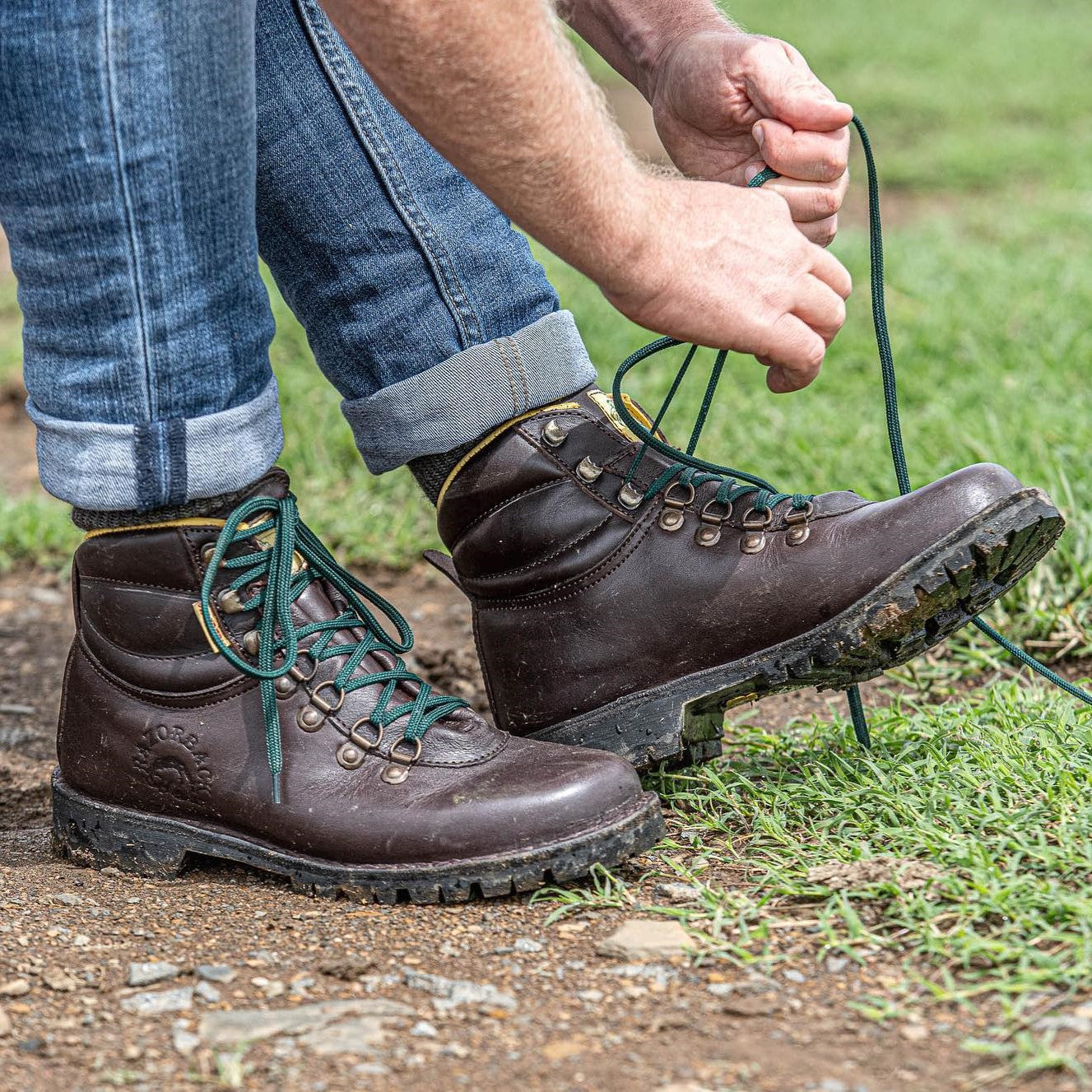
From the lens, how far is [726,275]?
4.28 feet

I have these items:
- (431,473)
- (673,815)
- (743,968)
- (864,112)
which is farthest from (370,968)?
(864,112)

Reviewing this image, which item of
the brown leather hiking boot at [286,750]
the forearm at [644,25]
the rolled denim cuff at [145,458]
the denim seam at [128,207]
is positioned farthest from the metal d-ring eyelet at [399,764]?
the forearm at [644,25]

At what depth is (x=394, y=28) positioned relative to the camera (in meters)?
1.14

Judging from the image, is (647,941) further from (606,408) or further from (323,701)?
(606,408)

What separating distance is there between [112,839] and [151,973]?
0.32m

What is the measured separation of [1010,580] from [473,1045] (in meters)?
0.83

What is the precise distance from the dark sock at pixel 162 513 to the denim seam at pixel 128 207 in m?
0.13

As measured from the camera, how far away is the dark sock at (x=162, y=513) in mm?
1449

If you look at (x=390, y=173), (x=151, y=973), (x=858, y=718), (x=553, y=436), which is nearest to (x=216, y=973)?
(x=151, y=973)

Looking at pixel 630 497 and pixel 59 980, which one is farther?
pixel 630 497

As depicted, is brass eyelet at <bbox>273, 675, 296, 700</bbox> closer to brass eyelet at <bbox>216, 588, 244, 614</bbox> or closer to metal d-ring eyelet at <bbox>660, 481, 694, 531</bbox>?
brass eyelet at <bbox>216, 588, 244, 614</bbox>

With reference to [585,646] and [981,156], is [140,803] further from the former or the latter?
[981,156]

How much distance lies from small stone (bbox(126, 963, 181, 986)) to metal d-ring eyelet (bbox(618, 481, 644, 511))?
2.44 ft

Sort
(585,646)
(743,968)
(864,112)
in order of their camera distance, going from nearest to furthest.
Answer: (743,968)
(585,646)
(864,112)
